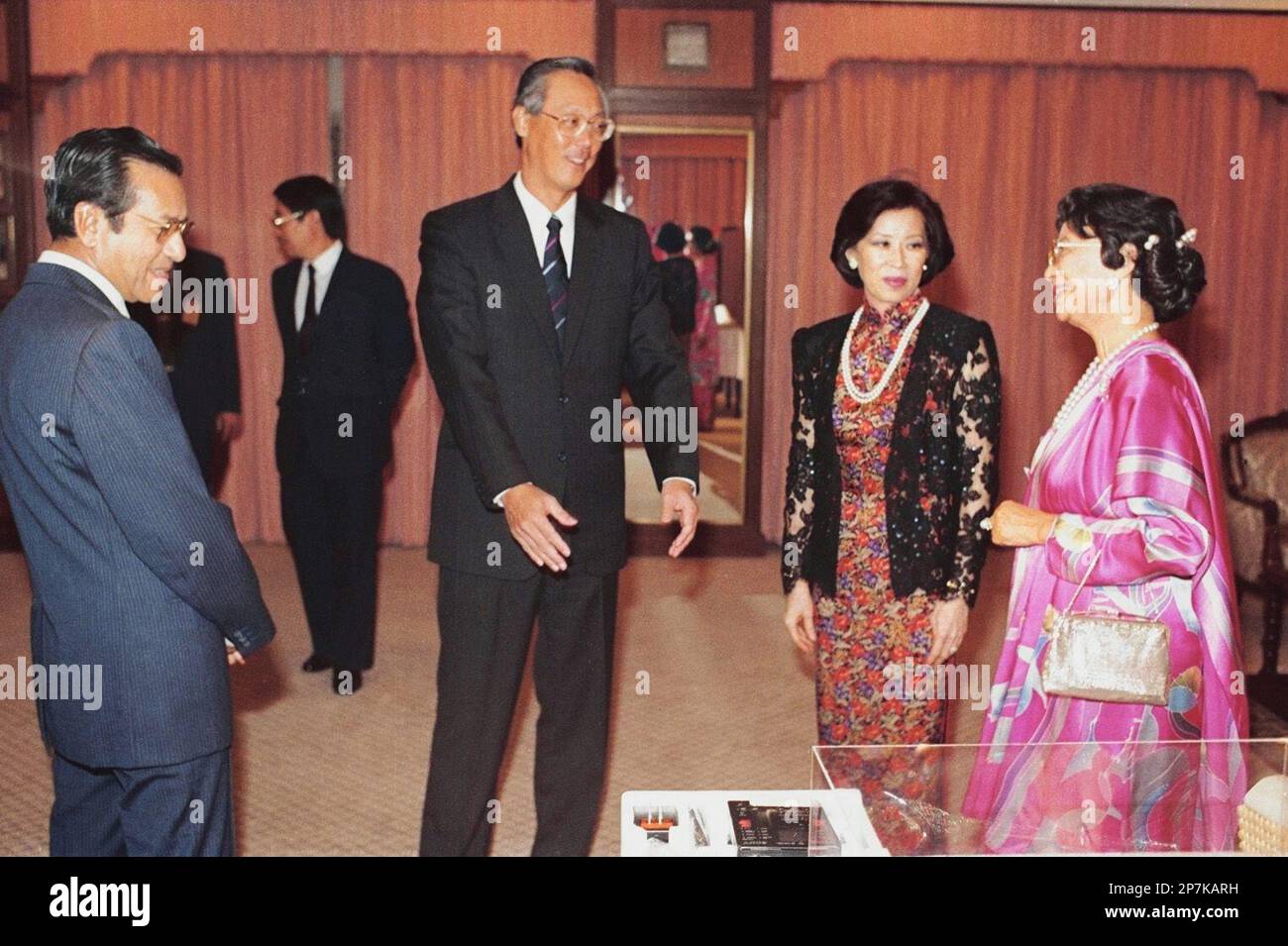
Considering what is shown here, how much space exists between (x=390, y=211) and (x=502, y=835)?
423 cm

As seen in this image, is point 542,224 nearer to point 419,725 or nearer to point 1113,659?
point 1113,659

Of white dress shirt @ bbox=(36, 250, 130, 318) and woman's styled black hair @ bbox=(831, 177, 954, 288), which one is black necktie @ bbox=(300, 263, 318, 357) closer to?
woman's styled black hair @ bbox=(831, 177, 954, 288)

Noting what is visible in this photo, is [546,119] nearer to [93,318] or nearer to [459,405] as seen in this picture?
[459,405]

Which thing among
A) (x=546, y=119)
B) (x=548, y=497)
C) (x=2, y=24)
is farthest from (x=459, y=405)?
(x=2, y=24)

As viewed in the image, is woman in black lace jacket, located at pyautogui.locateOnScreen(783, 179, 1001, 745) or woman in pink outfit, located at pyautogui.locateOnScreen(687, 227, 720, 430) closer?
woman in black lace jacket, located at pyautogui.locateOnScreen(783, 179, 1001, 745)

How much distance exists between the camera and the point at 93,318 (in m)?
1.71

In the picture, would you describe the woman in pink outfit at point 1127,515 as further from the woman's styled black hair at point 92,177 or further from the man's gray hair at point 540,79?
the woman's styled black hair at point 92,177

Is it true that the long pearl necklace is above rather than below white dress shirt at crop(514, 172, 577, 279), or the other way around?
below

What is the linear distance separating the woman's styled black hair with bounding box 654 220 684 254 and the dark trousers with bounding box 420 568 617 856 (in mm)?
4161

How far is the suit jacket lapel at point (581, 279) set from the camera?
2482mm

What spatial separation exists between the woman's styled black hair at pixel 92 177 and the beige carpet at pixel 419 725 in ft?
6.05

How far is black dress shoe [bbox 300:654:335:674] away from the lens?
4.56 metres

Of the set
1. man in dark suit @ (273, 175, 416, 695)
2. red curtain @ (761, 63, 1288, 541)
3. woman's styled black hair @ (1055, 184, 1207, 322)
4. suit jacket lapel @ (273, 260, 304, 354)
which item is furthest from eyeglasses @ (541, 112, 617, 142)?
red curtain @ (761, 63, 1288, 541)

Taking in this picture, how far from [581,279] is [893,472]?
0.73 meters
